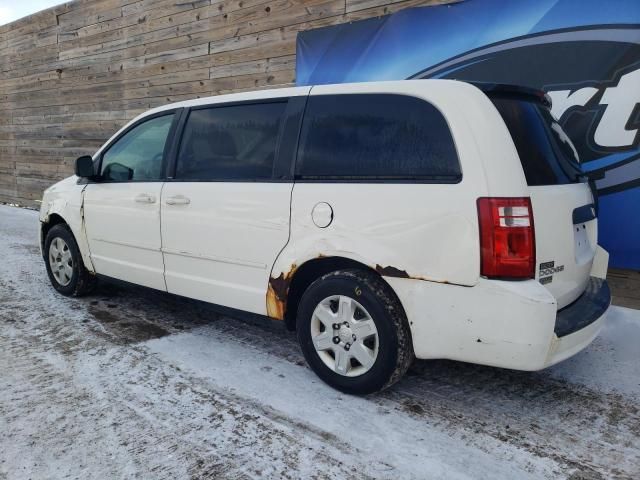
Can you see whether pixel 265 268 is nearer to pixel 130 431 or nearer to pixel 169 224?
pixel 169 224

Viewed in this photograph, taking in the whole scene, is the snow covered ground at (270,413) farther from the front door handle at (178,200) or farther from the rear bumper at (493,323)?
the front door handle at (178,200)

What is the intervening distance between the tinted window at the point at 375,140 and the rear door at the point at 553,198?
1.19 ft

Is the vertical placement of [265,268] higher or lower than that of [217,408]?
higher

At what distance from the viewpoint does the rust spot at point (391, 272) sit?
2.56 meters

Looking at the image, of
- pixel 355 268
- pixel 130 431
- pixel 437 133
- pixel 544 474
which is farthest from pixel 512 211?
pixel 130 431

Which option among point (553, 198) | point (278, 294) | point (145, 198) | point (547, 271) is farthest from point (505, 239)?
point (145, 198)

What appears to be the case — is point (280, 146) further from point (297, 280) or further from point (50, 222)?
point (50, 222)

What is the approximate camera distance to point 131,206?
3816 mm

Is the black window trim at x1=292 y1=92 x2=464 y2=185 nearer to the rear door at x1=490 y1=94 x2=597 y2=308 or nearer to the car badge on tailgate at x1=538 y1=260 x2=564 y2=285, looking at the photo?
the rear door at x1=490 y1=94 x2=597 y2=308

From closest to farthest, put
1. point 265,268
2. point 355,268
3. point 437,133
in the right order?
point 437,133, point 355,268, point 265,268

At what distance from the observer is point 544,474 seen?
218cm

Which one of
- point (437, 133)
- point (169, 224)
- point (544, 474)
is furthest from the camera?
point (169, 224)

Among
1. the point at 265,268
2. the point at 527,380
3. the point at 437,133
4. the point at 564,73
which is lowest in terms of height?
the point at 527,380

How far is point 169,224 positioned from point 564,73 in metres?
3.50
